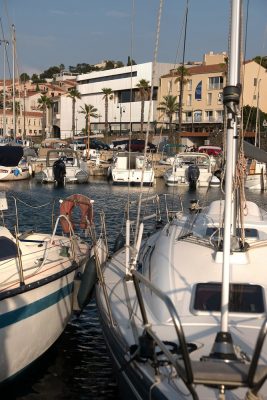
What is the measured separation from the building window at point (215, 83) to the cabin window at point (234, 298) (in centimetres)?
7628

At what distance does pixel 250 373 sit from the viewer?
215 inches

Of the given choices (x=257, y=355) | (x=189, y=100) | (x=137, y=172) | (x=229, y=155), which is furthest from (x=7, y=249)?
(x=189, y=100)

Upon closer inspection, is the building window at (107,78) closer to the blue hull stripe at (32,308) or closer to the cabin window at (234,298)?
the blue hull stripe at (32,308)

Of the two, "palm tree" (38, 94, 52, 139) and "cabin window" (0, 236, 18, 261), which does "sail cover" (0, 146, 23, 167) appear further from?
"palm tree" (38, 94, 52, 139)

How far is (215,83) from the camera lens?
83.6 m

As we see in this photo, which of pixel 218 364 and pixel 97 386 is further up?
pixel 218 364

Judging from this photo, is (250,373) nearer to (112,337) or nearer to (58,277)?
(112,337)

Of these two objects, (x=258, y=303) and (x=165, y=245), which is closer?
(x=258, y=303)

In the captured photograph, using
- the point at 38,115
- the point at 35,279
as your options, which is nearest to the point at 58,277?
the point at 35,279

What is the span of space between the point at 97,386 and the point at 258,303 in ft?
9.93

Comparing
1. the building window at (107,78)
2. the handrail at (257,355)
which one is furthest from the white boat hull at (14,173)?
the building window at (107,78)

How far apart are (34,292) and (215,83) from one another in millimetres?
77341

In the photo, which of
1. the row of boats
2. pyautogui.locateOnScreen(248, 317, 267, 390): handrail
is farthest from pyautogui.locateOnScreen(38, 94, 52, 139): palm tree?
pyautogui.locateOnScreen(248, 317, 267, 390): handrail

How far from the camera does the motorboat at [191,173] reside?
45812mm
